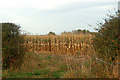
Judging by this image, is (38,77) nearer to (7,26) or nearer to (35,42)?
(7,26)

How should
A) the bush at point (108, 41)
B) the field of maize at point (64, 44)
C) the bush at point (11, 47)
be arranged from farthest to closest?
the field of maize at point (64, 44) → the bush at point (11, 47) → the bush at point (108, 41)

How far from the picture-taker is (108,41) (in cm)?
571

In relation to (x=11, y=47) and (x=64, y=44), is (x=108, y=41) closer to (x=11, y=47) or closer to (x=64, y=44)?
(x=11, y=47)

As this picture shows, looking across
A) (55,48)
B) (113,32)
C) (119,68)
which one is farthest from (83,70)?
(55,48)

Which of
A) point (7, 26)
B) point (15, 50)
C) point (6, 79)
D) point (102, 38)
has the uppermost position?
point (7, 26)

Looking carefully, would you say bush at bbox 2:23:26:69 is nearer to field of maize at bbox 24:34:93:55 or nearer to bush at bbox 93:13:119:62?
bush at bbox 93:13:119:62

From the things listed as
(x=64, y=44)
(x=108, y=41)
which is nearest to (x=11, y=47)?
(x=108, y=41)

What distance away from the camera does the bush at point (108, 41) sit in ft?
18.2

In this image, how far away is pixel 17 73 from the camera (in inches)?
295

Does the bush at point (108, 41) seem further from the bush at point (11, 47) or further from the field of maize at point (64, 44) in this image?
the field of maize at point (64, 44)

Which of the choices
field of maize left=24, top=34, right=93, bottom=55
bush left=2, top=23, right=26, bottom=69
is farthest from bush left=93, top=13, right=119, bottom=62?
field of maize left=24, top=34, right=93, bottom=55

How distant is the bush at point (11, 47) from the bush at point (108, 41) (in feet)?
13.1

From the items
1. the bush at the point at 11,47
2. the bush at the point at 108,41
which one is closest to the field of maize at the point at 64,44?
the bush at the point at 11,47

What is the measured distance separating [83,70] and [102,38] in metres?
1.46
